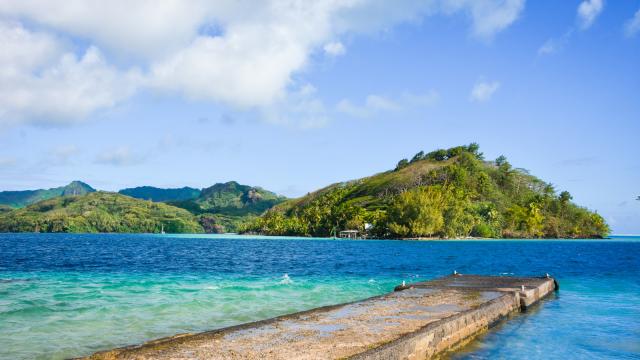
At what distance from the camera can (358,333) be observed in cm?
1480

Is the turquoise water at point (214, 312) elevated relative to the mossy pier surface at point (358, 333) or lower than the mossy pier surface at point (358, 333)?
lower

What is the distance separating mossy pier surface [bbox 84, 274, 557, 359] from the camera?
12.3 m

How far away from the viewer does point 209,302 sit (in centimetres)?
2827

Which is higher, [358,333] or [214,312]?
[358,333]

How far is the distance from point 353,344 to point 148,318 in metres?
13.4

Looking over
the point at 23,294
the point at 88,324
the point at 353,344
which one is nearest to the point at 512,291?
the point at 353,344

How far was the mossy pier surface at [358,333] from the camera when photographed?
12281mm

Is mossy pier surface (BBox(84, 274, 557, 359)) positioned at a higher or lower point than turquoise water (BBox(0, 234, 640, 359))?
higher

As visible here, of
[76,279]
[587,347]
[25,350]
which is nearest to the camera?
[25,350]

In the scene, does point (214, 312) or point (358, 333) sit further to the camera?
point (214, 312)

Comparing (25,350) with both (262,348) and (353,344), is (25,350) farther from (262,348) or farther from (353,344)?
(353,344)

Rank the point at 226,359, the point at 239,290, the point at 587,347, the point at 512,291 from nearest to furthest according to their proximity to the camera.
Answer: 1. the point at 226,359
2. the point at 587,347
3. the point at 512,291
4. the point at 239,290

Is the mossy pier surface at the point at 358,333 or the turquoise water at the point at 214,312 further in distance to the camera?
the turquoise water at the point at 214,312

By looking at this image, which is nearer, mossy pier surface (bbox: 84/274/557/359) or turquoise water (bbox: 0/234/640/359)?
mossy pier surface (bbox: 84/274/557/359)
